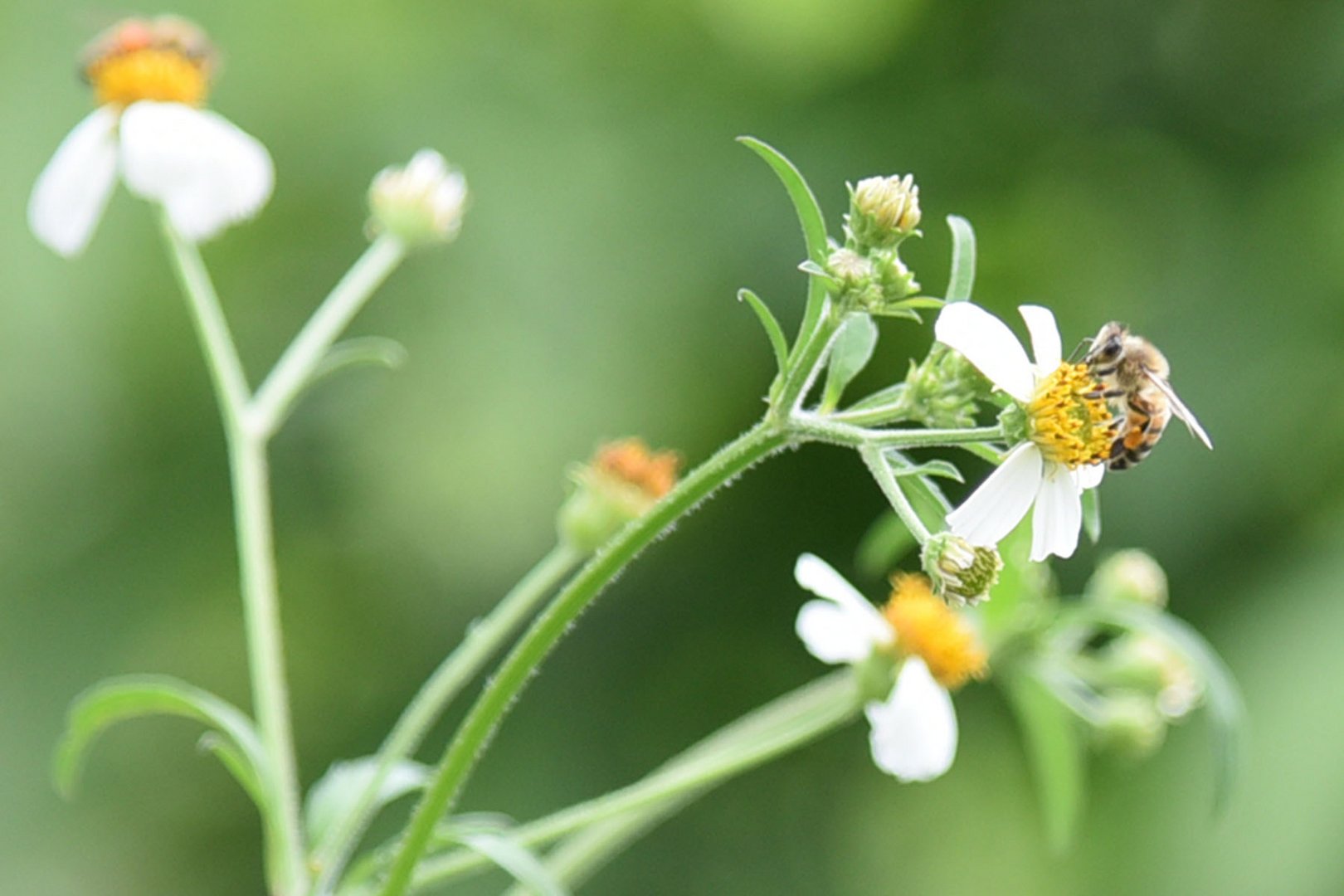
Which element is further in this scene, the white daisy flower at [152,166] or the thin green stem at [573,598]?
the white daisy flower at [152,166]

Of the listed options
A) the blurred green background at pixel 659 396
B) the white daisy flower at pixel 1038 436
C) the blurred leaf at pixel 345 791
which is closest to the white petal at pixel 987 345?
the white daisy flower at pixel 1038 436

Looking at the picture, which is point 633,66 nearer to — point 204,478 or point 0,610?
point 204,478

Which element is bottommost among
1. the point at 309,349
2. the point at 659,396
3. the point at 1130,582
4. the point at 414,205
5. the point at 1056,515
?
the point at 1056,515

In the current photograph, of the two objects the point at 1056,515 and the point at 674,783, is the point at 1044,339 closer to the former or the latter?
the point at 1056,515

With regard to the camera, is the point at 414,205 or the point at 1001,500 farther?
the point at 414,205

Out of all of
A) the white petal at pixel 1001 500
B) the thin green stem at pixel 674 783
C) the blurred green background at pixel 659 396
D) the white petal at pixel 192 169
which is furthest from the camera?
the blurred green background at pixel 659 396

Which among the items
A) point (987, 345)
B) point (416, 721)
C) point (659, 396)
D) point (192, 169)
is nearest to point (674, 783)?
point (416, 721)

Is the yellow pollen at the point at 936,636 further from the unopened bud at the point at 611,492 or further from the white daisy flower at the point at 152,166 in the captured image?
the white daisy flower at the point at 152,166
